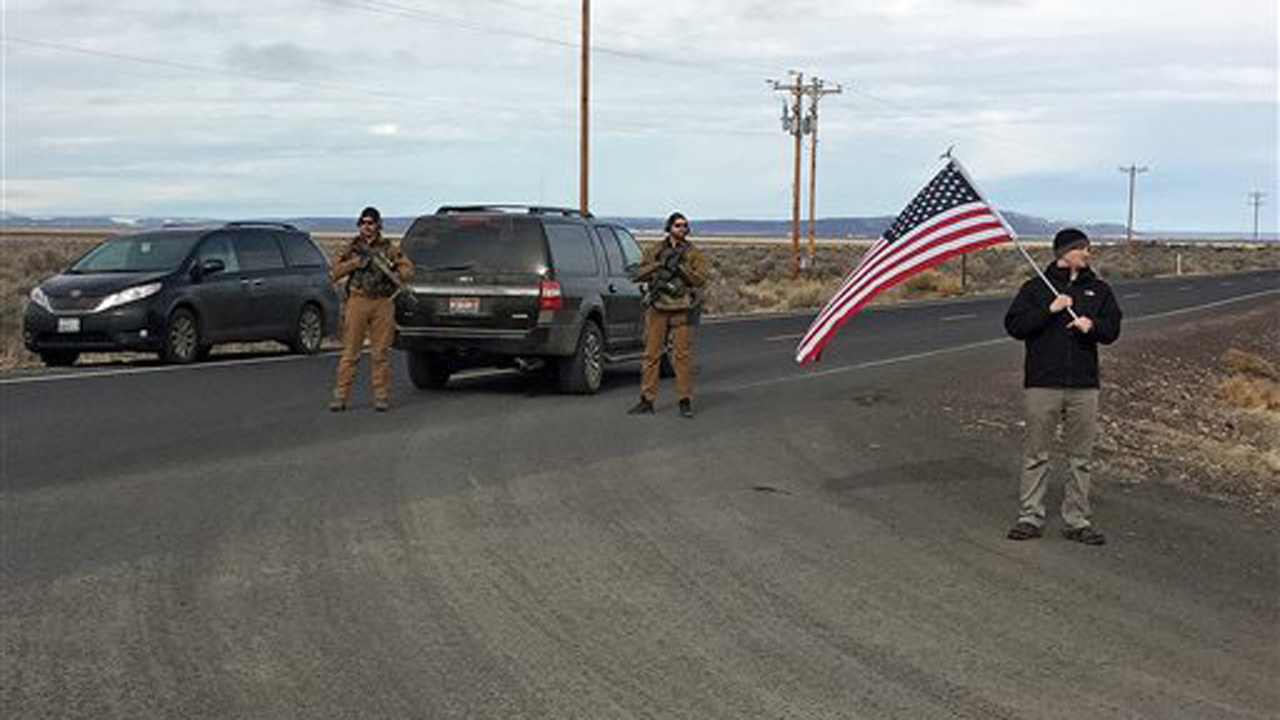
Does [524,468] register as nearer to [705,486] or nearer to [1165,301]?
[705,486]

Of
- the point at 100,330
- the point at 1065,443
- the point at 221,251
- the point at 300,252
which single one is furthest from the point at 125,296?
the point at 1065,443

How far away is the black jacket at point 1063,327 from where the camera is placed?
8469mm

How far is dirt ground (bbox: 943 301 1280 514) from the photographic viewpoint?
12227 millimetres

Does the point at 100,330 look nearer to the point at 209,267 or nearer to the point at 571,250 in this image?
the point at 209,267

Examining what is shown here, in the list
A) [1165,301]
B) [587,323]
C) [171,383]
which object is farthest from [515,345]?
[1165,301]

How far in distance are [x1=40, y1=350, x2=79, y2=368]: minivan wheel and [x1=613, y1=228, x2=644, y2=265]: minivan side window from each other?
22.9 ft

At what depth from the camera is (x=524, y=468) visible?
414 inches

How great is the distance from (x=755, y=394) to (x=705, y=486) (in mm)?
6012

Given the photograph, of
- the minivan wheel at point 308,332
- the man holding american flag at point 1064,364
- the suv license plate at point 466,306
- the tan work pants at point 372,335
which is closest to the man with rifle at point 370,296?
the tan work pants at point 372,335

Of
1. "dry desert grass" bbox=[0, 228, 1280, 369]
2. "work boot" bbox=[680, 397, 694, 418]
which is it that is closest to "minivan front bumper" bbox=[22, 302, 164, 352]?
"dry desert grass" bbox=[0, 228, 1280, 369]

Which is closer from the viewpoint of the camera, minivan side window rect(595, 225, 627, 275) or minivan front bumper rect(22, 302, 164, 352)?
minivan side window rect(595, 225, 627, 275)

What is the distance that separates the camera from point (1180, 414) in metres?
18.1

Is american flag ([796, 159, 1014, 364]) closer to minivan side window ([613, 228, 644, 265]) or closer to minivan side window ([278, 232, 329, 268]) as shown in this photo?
minivan side window ([613, 228, 644, 265])

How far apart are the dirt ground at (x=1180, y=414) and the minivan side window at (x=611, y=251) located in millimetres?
3854
